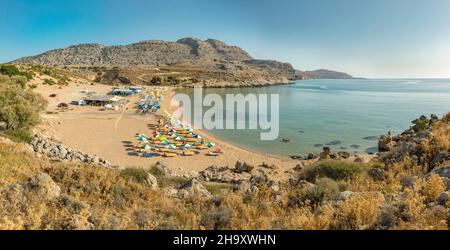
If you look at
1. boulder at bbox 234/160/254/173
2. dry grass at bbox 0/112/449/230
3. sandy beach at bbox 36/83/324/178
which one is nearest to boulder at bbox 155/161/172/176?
sandy beach at bbox 36/83/324/178

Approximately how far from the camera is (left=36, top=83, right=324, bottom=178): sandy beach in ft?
77.3

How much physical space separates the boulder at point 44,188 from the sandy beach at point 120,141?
13.6m

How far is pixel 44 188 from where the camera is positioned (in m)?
6.84

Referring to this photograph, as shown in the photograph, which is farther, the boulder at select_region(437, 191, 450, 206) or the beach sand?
the beach sand

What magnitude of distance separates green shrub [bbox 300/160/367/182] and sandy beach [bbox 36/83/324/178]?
7.75m

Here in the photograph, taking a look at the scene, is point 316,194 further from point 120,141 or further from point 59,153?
point 120,141

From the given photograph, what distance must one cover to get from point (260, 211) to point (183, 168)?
53.4ft

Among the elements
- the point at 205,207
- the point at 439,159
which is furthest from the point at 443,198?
the point at 205,207

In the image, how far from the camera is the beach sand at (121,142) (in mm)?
23328

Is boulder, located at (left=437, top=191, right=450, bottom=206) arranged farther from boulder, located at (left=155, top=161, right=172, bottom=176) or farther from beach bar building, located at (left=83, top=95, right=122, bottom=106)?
beach bar building, located at (left=83, top=95, right=122, bottom=106)

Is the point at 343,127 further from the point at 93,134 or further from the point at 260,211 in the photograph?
the point at 260,211

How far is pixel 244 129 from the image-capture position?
39.8 meters

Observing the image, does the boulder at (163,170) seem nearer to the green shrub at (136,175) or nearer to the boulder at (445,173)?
the green shrub at (136,175)
